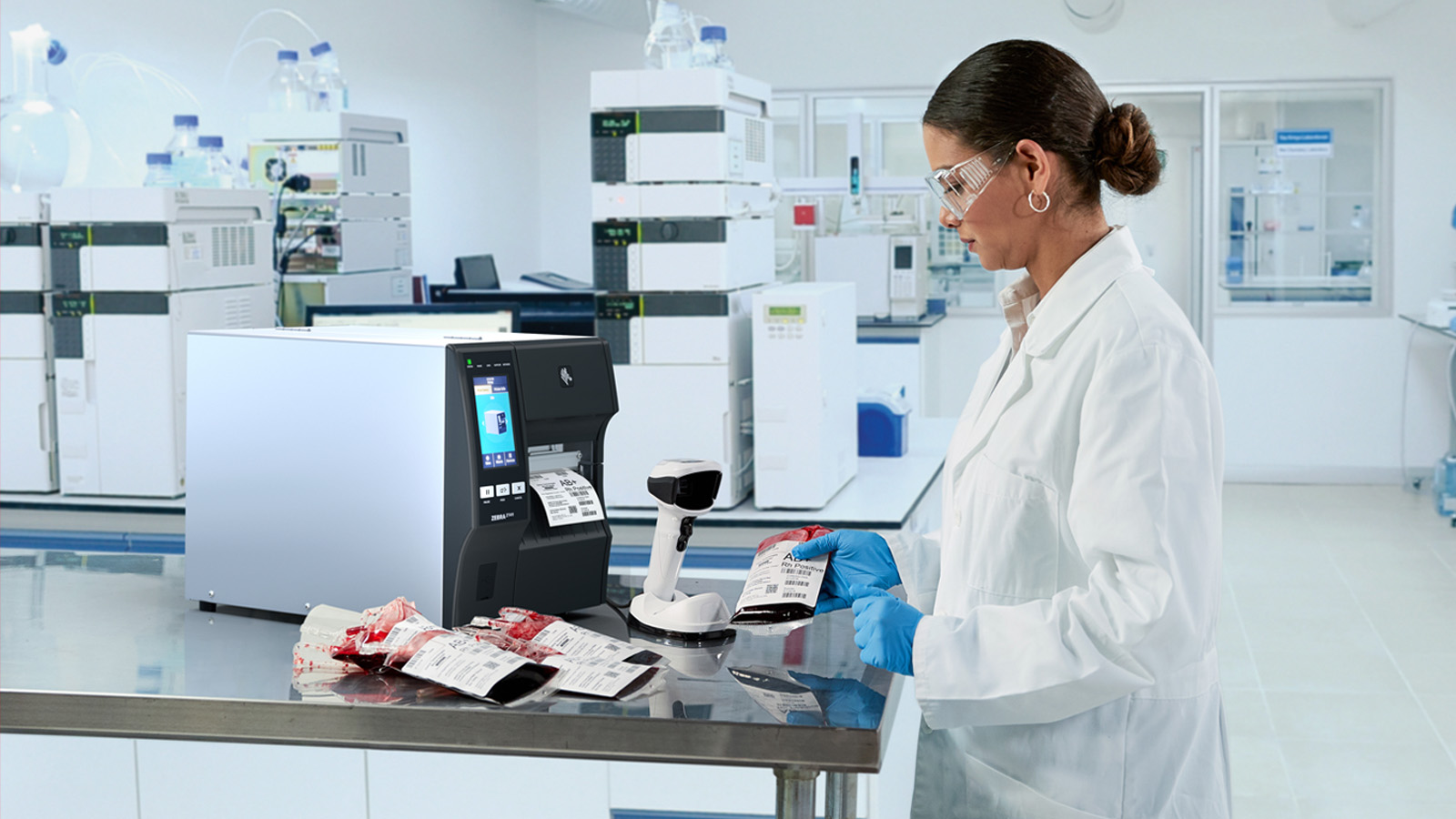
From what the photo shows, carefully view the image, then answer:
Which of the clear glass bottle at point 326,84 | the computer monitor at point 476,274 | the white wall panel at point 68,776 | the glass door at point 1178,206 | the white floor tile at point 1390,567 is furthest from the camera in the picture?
the glass door at point 1178,206

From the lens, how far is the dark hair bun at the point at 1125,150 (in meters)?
1.31

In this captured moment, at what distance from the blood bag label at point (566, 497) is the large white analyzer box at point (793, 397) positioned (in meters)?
1.50

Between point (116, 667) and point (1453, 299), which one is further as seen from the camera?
point (1453, 299)

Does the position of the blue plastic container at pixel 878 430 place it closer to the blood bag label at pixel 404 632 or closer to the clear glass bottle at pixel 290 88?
the clear glass bottle at pixel 290 88

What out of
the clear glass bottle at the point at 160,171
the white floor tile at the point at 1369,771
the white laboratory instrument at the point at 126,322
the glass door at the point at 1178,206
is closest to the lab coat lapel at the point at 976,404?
the white floor tile at the point at 1369,771

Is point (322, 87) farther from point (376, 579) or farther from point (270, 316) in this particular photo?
point (376, 579)

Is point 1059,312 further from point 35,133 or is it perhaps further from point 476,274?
point 476,274

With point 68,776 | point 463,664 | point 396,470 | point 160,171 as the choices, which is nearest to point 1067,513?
point 463,664

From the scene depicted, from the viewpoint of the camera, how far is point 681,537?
158cm

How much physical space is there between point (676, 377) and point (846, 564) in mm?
1728

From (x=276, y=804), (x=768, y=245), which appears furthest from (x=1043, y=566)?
(x=768, y=245)

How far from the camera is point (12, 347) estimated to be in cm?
325

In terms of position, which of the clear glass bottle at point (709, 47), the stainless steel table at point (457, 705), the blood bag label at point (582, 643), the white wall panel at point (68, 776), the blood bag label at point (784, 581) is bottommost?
the white wall panel at point (68, 776)

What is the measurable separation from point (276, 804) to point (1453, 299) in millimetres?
6033
